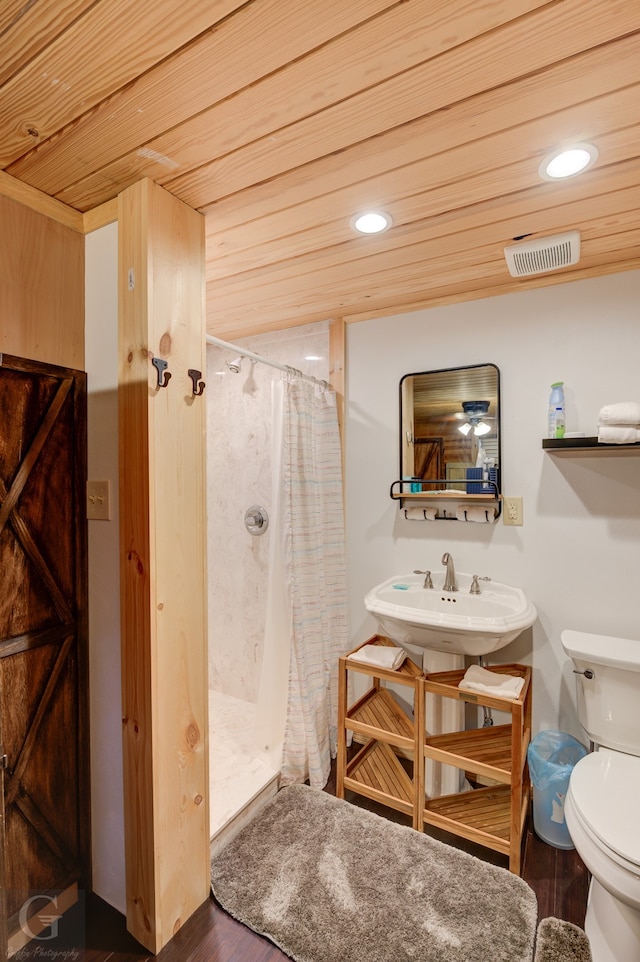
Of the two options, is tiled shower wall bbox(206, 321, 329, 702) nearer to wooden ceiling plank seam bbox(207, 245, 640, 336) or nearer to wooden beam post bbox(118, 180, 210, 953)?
wooden ceiling plank seam bbox(207, 245, 640, 336)

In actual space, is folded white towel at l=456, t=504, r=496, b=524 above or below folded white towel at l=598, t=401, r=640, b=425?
below

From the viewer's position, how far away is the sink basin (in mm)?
1607

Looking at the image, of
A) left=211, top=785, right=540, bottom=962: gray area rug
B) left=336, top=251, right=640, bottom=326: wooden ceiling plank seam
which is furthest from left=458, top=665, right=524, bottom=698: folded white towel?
left=336, top=251, right=640, bottom=326: wooden ceiling plank seam

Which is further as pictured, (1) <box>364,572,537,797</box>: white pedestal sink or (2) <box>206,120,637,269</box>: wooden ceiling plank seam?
(1) <box>364,572,537,797</box>: white pedestal sink

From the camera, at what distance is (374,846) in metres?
1.64

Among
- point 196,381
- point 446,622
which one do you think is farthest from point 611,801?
point 196,381

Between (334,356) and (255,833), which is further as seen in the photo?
(334,356)

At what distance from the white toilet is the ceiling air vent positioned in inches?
57.2

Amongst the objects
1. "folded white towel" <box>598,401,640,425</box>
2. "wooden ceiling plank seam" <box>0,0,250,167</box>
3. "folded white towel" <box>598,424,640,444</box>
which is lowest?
"folded white towel" <box>598,424,640,444</box>

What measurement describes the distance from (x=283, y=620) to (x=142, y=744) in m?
0.88

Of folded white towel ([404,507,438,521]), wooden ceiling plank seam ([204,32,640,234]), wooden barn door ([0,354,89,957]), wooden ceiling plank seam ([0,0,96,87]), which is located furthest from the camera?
folded white towel ([404,507,438,521])

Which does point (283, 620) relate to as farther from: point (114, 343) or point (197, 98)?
point (197, 98)

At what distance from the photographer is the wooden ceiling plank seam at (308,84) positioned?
2.76 feet

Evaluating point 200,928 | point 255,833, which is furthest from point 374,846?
point 200,928
